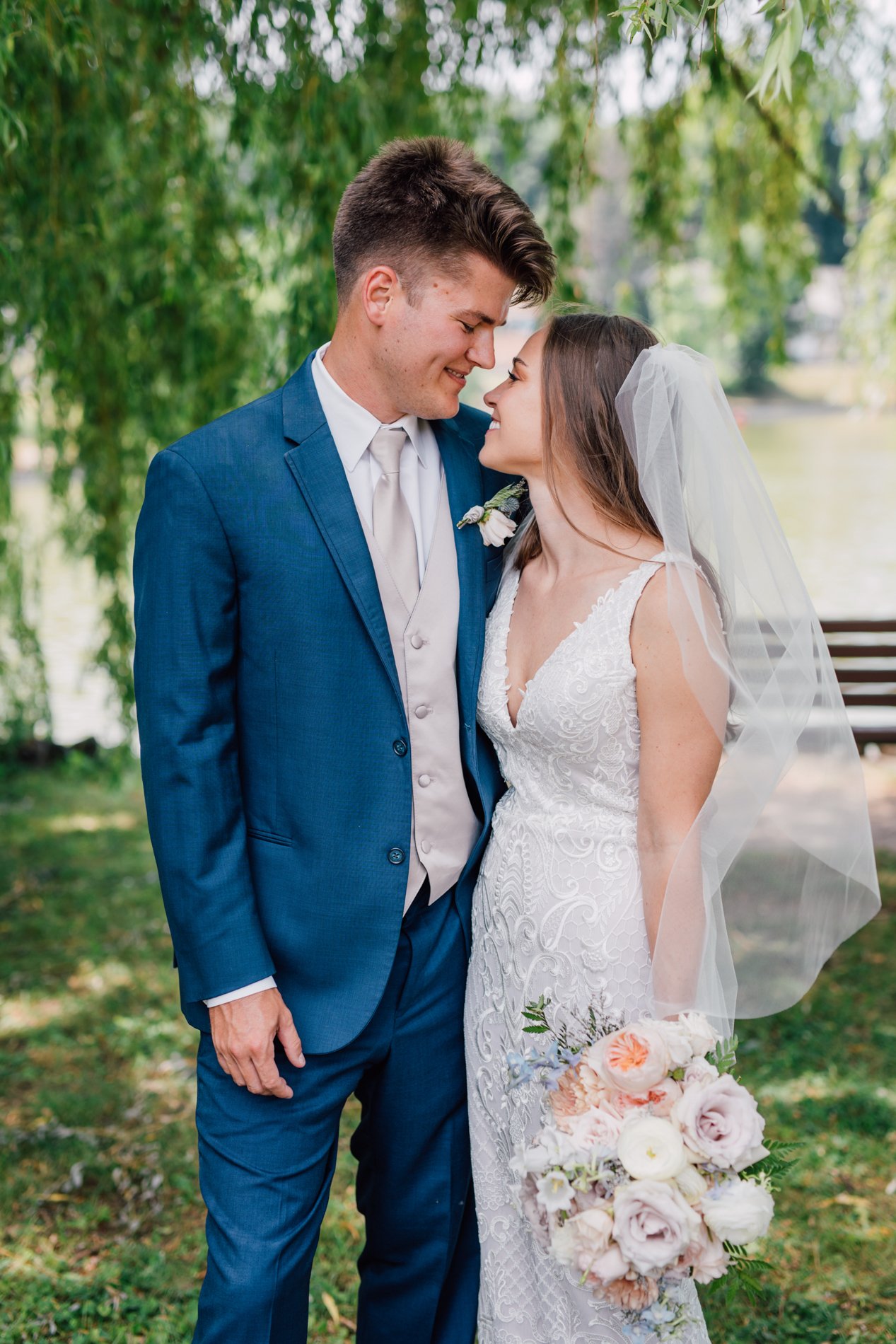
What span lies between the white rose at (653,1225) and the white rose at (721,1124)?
7 centimetres

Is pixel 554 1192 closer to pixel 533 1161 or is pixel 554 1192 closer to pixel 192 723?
pixel 533 1161

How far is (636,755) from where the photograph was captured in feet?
6.53

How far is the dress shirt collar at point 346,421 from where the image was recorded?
6.63 ft

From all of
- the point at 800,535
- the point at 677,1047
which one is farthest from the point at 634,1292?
the point at 800,535


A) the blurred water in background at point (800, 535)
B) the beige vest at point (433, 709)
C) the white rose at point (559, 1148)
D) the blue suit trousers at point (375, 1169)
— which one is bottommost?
the blurred water in background at point (800, 535)

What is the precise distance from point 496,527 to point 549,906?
2.14ft

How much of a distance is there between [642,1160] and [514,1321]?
85cm

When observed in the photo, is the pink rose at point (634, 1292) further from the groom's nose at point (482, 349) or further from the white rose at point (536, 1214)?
the groom's nose at point (482, 349)

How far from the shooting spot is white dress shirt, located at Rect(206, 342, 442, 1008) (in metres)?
2.02

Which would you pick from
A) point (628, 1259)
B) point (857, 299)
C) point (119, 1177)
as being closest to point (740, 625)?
point (628, 1259)

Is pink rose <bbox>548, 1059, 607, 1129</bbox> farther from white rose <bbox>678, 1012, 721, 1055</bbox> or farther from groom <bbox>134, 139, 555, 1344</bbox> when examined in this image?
groom <bbox>134, 139, 555, 1344</bbox>

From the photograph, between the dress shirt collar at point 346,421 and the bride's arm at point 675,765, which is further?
the dress shirt collar at point 346,421

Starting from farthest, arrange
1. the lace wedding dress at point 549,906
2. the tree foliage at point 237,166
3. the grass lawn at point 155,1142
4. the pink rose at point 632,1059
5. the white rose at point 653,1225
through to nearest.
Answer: the tree foliage at point 237,166, the grass lawn at point 155,1142, the lace wedding dress at point 549,906, the pink rose at point 632,1059, the white rose at point 653,1225

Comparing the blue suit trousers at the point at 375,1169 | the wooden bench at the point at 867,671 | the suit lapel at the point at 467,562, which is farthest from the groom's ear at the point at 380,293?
the wooden bench at the point at 867,671
